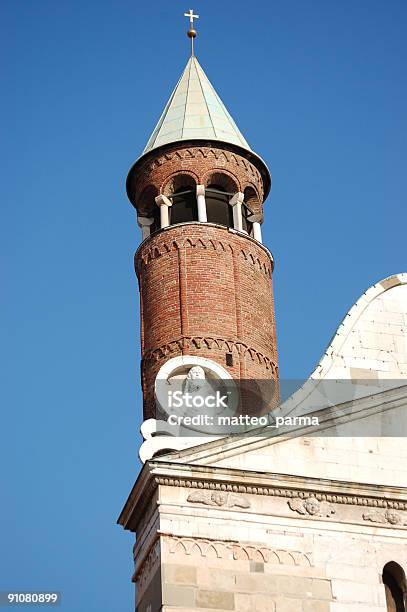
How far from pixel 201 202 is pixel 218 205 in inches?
26.1

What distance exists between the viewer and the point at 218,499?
16.9m

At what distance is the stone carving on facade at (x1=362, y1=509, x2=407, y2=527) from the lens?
686 inches

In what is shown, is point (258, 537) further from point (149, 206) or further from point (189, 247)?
point (149, 206)

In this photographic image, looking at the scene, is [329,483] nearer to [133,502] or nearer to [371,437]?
[371,437]

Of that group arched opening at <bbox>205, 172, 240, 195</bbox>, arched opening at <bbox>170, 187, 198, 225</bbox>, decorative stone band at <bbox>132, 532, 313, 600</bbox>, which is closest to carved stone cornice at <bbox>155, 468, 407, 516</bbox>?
decorative stone band at <bbox>132, 532, 313, 600</bbox>

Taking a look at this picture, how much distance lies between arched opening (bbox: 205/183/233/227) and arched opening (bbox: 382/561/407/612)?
28.2ft

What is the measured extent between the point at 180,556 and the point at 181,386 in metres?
4.32

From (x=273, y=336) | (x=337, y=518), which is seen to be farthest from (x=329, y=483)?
(x=273, y=336)

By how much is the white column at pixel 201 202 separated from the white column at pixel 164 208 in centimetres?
63

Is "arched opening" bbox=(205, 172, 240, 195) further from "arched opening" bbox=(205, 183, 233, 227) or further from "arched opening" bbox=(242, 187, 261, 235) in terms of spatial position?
"arched opening" bbox=(242, 187, 261, 235)

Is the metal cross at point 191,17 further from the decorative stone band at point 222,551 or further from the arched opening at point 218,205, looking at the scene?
the decorative stone band at point 222,551

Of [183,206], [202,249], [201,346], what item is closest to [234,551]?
[201,346]
